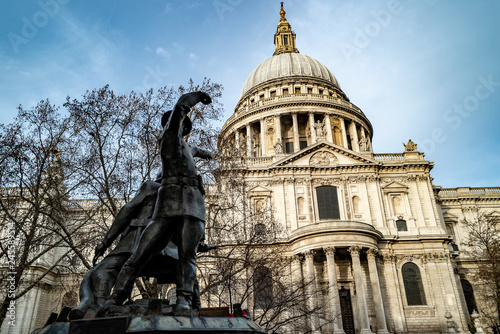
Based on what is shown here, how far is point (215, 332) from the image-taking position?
392 centimetres

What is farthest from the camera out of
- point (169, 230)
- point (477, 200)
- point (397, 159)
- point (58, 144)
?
point (477, 200)

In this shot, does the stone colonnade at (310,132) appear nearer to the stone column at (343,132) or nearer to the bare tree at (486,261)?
the stone column at (343,132)

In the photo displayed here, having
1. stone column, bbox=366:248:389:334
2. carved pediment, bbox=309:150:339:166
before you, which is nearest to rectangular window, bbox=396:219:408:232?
stone column, bbox=366:248:389:334

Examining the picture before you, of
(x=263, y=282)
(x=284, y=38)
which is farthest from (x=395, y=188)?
(x=284, y=38)

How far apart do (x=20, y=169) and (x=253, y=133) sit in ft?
115

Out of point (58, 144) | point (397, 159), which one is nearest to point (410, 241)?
point (397, 159)

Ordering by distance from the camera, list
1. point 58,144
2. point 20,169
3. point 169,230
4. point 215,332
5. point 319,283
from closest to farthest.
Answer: point 215,332, point 169,230, point 20,169, point 58,144, point 319,283

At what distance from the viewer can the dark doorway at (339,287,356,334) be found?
29.5 meters

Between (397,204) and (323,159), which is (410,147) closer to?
(397,204)

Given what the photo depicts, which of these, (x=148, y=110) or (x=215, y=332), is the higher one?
(x=148, y=110)

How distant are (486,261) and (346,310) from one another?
1840 centimetres

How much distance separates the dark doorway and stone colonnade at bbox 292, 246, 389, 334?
3.53ft

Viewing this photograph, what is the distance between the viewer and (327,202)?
3447 cm

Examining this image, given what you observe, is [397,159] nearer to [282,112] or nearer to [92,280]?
[282,112]
